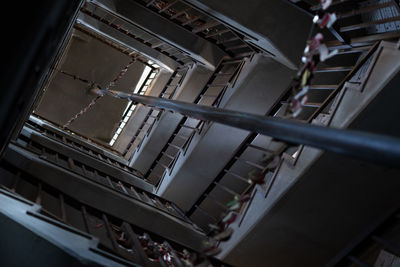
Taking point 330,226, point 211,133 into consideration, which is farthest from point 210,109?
point 211,133

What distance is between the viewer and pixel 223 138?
6391 mm

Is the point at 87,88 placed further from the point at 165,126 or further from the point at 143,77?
the point at 165,126

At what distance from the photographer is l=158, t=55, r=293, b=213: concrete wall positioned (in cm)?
571

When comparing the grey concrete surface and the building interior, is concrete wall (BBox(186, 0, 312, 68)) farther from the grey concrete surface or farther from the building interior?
the grey concrete surface

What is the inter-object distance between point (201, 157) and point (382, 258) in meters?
3.17

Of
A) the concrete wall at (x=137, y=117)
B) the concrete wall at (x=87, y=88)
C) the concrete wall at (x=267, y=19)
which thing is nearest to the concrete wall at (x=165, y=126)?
the concrete wall at (x=137, y=117)

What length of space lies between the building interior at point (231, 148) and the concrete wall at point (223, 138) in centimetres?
2

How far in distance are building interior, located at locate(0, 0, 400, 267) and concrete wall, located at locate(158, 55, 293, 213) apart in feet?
0.07

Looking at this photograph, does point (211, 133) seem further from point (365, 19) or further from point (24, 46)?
point (24, 46)

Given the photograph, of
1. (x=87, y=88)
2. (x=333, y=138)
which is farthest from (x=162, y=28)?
(x=87, y=88)

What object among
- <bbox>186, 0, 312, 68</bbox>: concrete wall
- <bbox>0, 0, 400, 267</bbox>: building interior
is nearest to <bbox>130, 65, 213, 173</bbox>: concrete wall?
<bbox>0, 0, 400, 267</bbox>: building interior

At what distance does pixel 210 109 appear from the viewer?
88.3 inches

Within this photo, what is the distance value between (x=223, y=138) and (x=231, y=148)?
23 centimetres

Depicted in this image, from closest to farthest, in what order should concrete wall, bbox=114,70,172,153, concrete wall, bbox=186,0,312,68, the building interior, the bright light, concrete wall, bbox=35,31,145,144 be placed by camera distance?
the building interior < concrete wall, bbox=186,0,312,68 < concrete wall, bbox=114,70,172,153 < the bright light < concrete wall, bbox=35,31,145,144
